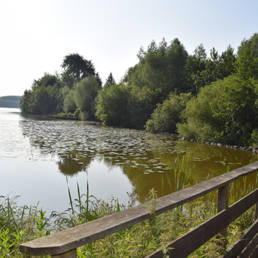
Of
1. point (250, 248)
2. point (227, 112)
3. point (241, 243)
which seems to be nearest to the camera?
point (241, 243)

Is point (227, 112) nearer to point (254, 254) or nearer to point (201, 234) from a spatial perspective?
point (254, 254)

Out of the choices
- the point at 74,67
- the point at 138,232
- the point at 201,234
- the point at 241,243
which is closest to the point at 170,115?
the point at 138,232

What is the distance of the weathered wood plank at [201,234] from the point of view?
1478 mm

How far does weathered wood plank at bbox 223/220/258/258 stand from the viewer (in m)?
2.07

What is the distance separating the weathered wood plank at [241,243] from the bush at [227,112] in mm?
17120

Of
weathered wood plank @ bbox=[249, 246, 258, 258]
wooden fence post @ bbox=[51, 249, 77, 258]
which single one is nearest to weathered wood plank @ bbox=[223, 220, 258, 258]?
weathered wood plank @ bbox=[249, 246, 258, 258]

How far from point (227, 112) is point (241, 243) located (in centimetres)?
1878

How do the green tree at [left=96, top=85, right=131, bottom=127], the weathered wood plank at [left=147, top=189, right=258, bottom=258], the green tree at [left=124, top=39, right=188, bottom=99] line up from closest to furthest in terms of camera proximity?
the weathered wood plank at [left=147, top=189, right=258, bottom=258] → the green tree at [left=96, top=85, right=131, bottom=127] → the green tree at [left=124, top=39, right=188, bottom=99]

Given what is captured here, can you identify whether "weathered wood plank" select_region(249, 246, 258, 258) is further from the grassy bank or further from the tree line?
the tree line

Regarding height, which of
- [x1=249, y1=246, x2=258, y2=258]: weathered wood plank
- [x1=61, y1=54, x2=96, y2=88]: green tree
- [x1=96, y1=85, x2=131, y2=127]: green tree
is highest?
[x1=61, y1=54, x2=96, y2=88]: green tree

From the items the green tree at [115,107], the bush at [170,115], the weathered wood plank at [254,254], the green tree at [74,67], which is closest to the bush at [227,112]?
the bush at [170,115]

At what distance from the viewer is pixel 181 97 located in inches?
Answer: 1132

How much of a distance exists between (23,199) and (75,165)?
4.20 m

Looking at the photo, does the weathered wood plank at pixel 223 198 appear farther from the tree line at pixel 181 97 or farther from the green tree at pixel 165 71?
the green tree at pixel 165 71
